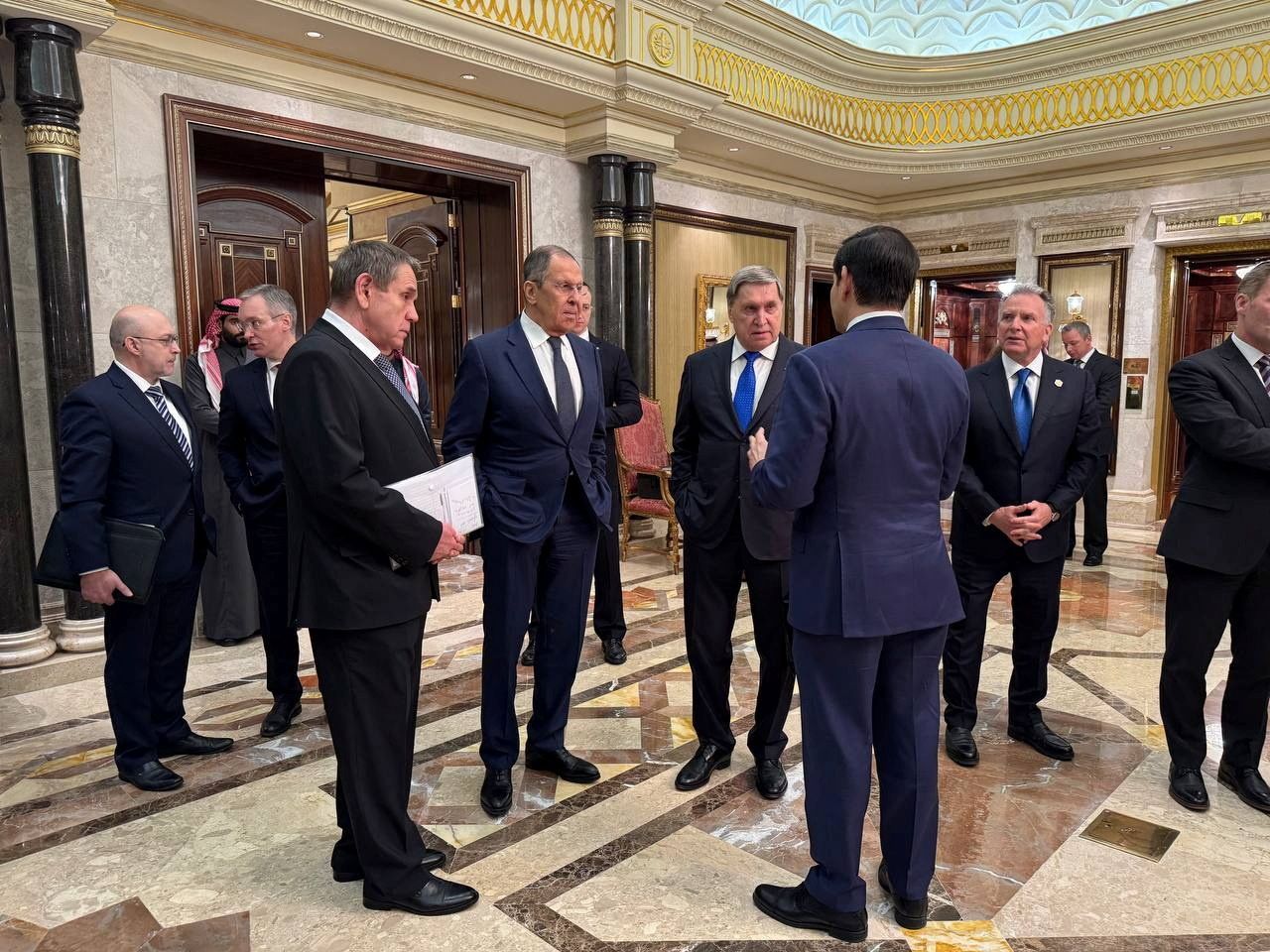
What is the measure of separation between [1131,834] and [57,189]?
482 cm

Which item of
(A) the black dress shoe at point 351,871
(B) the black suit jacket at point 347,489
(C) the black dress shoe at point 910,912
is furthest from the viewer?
(A) the black dress shoe at point 351,871

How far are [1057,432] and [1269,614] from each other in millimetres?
841

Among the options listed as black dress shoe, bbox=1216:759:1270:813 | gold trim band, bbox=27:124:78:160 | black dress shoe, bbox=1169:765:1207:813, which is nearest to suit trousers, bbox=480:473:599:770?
black dress shoe, bbox=1169:765:1207:813

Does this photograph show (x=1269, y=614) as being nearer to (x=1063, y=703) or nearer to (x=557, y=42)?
(x=1063, y=703)

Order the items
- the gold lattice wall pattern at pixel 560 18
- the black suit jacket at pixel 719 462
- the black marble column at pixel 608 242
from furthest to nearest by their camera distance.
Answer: the black marble column at pixel 608 242 < the gold lattice wall pattern at pixel 560 18 < the black suit jacket at pixel 719 462

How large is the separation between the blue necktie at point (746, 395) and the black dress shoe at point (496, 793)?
1.35 meters

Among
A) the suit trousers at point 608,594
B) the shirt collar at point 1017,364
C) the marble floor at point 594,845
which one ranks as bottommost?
the marble floor at point 594,845

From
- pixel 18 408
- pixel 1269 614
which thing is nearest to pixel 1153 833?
pixel 1269 614

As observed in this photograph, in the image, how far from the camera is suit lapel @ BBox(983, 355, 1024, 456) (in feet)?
9.77

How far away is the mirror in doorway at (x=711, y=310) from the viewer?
7.81 m

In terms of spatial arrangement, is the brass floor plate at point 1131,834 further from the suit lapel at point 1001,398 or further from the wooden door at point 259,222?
the wooden door at point 259,222

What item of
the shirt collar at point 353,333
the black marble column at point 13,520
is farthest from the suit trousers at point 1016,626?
the black marble column at point 13,520

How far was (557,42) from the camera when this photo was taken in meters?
5.43

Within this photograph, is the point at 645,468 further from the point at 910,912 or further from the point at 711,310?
the point at 910,912
